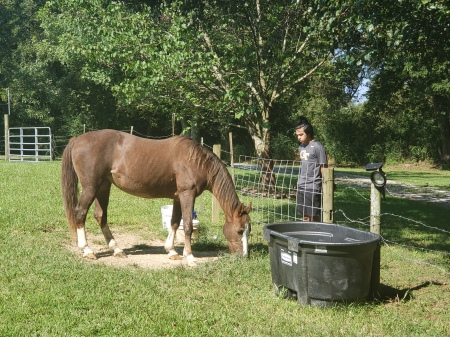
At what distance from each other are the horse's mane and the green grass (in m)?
0.73

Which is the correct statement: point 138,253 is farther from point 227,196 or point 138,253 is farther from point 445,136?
point 445,136

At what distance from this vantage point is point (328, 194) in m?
5.93

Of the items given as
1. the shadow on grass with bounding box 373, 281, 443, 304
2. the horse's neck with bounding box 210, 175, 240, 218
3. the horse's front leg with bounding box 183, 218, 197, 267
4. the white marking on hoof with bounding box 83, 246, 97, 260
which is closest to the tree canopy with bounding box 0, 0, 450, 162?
the horse's neck with bounding box 210, 175, 240, 218

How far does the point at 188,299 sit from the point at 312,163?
2.65 metres

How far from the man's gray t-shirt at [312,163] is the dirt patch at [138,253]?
1580 millimetres

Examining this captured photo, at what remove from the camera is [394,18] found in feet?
19.3

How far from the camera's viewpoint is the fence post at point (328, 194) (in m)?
5.88

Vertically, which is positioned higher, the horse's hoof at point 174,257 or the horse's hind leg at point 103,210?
the horse's hind leg at point 103,210

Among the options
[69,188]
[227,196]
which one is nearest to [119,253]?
[69,188]

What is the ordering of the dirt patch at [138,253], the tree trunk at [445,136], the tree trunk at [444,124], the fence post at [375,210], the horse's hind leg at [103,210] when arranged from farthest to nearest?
1. the tree trunk at [445,136]
2. the tree trunk at [444,124]
3. the horse's hind leg at [103,210]
4. the dirt patch at [138,253]
5. the fence post at [375,210]

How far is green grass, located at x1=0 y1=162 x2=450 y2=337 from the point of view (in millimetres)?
3900

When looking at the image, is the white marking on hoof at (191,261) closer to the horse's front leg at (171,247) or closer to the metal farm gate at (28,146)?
the horse's front leg at (171,247)

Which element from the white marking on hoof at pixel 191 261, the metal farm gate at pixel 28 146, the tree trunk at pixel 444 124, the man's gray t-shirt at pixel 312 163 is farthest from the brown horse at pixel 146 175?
the tree trunk at pixel 444 124

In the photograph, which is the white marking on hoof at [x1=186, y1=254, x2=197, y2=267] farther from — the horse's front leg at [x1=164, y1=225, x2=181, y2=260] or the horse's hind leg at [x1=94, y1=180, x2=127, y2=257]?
the horse's hind leg at [x1=94, y1=180, x2=127, y2=257]
